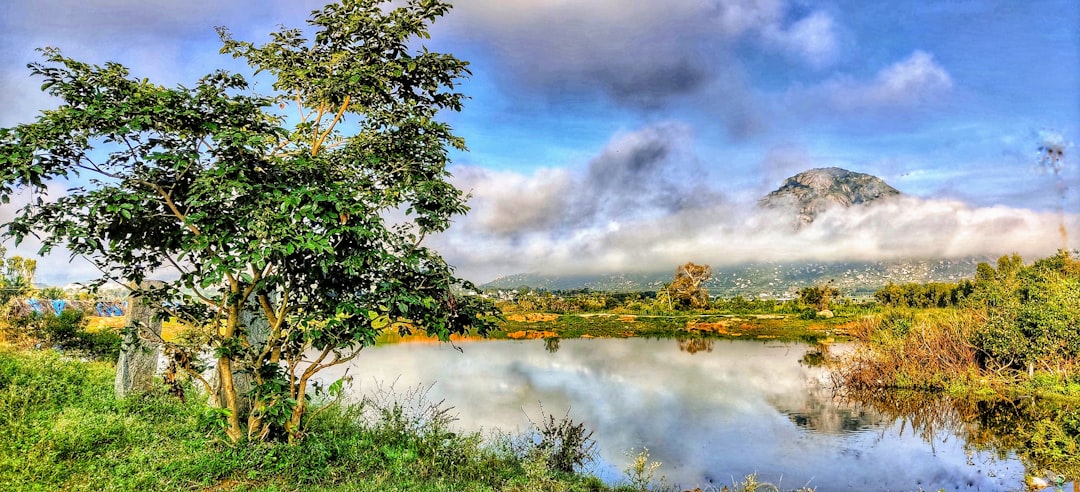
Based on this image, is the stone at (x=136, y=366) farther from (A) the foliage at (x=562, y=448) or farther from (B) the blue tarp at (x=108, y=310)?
(B) the blue tarp at (x=108, y=310)

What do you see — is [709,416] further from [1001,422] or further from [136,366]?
[136,366]

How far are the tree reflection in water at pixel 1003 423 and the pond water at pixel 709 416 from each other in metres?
0.36

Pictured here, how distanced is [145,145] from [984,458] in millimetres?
14620

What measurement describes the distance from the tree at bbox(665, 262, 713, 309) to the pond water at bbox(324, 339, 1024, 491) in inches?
1152

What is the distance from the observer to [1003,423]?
13203mm

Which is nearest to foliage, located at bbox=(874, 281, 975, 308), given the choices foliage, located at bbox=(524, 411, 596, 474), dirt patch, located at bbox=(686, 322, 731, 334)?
dirt patch, located at bbox=(686, 322, 731, 334)

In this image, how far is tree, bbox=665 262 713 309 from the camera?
55406mm

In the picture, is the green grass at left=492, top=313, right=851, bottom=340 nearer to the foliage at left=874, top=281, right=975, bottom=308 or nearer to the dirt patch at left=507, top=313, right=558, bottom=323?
the dirt patch at left=507, top=313, right=558, bottom=323

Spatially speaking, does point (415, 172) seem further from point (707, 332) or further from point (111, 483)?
point (707, 332)

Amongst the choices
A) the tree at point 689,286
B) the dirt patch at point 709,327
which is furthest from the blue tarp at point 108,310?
the tree at point 689,286

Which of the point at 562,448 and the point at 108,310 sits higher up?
the point at 108,310

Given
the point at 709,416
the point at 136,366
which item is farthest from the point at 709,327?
the point at 136,366

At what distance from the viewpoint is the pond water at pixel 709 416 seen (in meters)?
9.97

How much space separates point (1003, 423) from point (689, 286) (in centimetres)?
4305
